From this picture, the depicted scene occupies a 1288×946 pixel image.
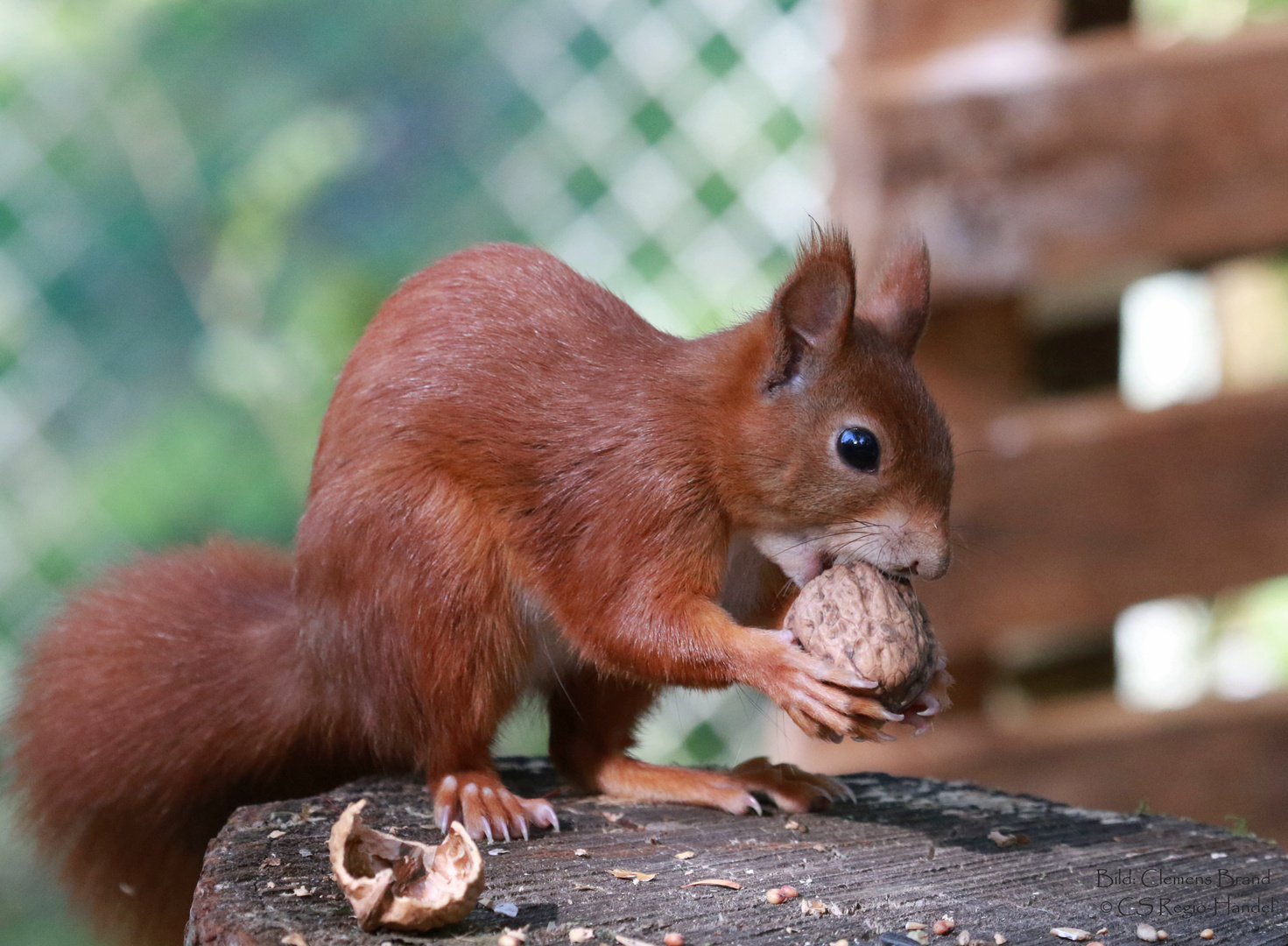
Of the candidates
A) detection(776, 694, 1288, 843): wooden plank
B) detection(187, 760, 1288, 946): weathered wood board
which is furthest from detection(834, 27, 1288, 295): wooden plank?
detection(187, 760, 1288, 946): weathered wood board

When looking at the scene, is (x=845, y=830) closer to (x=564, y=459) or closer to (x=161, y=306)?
(x=564, y=459)

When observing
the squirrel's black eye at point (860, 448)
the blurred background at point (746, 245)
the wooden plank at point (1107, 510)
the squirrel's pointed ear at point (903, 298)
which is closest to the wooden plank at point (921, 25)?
the blurred background at point (746, 245)

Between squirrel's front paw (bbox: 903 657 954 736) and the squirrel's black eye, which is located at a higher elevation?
the squirrel's black eye

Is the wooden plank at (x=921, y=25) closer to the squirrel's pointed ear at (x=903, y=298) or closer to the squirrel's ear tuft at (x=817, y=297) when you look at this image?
the squirrel's pointed ear at (x=903, y=298)

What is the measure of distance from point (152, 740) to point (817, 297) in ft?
3.06

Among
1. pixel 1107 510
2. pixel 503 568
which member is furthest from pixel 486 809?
pixel 1107 510

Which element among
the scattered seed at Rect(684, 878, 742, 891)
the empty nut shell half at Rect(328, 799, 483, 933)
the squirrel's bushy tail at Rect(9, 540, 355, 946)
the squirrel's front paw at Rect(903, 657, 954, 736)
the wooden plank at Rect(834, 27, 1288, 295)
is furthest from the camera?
the wooden plank at Rect(834, 27, 1288, 295)

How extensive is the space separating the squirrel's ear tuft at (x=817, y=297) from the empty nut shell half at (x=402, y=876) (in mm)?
658

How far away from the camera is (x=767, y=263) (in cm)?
329

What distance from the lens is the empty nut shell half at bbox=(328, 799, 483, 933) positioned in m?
1.15

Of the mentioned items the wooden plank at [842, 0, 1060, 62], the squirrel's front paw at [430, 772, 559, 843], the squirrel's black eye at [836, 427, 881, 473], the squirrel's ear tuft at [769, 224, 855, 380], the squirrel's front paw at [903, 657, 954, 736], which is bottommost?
the squirrel's front paw at [430, 772, 559, 843]

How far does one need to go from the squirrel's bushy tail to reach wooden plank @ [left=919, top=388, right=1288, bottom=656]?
1.26 meters

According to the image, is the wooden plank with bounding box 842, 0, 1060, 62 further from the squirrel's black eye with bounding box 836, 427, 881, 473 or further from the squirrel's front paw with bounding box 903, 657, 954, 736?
the squirrel's front paw with bounding box 903, 657, 954, 736

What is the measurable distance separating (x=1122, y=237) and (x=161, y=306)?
212 cm
